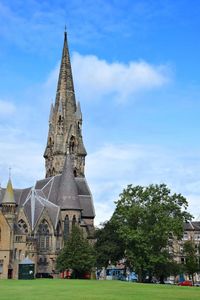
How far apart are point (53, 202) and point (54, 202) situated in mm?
278

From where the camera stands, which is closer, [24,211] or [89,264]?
[89,264]

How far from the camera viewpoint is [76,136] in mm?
113875

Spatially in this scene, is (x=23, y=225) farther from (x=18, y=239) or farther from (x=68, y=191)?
(x=68, y=191)

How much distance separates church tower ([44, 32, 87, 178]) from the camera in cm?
11050

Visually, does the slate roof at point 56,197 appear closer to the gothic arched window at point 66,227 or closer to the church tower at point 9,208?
the gothic arched window at point 66,227

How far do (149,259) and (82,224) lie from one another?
31055 mm

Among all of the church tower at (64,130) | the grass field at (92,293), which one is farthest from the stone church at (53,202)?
the grass field at (92,293)

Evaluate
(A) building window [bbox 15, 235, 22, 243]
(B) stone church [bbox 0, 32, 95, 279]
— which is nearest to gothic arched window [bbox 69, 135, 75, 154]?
(B) stone church [bbox 0, 32, 95, 279]

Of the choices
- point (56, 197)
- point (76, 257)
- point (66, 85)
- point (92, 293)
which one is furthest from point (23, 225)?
point (92, 293)

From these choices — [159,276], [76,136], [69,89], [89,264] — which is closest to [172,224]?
[159,276]

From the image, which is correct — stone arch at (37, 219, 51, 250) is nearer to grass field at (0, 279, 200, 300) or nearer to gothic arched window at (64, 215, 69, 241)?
gothic arched window at (64, 215, 69, 241)

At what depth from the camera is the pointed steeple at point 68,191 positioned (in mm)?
94562

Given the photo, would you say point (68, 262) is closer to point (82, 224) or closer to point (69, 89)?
point (82, 224)

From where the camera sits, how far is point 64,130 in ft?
374
